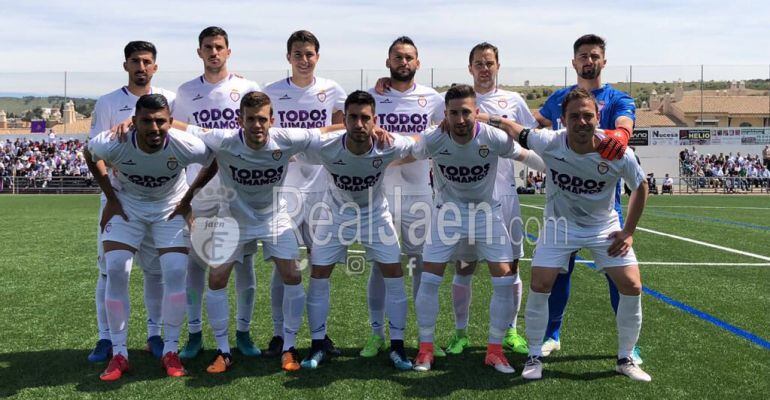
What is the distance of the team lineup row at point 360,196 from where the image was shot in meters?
4.18

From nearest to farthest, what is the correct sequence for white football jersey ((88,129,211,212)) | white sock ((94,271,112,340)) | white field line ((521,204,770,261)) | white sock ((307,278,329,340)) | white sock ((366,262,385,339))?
white football jersey ((88,129,211,212)) → white sock ((307,278,329,340)) → white sock ((94,271,112,340)) → white sock ((366,262,385,339)) → white field line ((521,204,770,261))

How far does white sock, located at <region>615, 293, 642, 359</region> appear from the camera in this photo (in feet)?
13.6

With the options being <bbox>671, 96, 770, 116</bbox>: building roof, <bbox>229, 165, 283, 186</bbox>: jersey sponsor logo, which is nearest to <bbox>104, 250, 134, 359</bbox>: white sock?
<bbox>229, 165, 283, 186</bbox>: jersey sponsor logo

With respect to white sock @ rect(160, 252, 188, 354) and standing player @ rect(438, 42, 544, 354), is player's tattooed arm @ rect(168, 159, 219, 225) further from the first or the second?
standing player @ rect(438, 42, 544, 354)

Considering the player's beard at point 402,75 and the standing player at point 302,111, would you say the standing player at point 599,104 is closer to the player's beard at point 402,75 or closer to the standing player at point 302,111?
the player's beard at point 402,75

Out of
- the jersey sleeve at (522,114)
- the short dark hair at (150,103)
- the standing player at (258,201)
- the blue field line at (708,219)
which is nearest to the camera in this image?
the short dark hair at (150,103)

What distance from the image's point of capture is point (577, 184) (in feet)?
13.7

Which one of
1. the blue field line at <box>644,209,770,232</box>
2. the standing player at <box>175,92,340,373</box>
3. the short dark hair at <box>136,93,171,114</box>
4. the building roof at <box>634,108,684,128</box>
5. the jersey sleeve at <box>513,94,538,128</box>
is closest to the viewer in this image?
the short dark hair at <box>136,93,171,114</box>

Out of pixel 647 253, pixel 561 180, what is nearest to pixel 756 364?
pixel 561 180

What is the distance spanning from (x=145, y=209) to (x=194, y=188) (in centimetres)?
37

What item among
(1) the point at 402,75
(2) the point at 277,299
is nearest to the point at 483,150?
(1) the point at 402,75

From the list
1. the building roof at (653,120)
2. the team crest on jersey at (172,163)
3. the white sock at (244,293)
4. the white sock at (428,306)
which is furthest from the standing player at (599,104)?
the building roof at (653,120)

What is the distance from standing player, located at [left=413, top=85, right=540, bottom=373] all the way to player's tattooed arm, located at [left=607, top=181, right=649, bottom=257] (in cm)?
73

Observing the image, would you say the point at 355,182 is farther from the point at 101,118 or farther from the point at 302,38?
the point at 101,118
